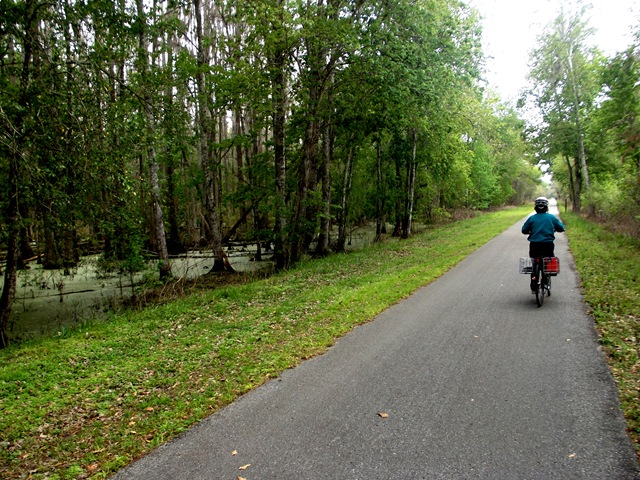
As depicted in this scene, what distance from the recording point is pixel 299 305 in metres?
8.59

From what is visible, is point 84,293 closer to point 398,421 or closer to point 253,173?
point 253,173

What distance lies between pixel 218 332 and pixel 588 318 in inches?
256

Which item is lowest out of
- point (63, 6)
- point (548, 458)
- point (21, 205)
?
point (548, 458)

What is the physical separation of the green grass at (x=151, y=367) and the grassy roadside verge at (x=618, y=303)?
144 inches

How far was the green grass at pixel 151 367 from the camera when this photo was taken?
12.2 feet

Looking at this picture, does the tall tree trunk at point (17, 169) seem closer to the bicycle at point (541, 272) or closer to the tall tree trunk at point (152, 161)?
the tall tree trunk at point (152, 161)

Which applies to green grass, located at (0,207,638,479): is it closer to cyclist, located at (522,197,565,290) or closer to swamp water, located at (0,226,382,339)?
swamp water, located at (0,226,382,339)

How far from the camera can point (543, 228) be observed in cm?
781

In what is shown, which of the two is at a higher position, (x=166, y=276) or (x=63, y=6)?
(x=63, y=6)

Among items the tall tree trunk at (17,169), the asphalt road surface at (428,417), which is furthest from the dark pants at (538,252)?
the tall tree trunk at (17,169)

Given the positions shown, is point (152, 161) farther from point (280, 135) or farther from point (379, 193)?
point (379, 193)

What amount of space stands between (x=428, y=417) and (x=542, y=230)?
18.5 ft

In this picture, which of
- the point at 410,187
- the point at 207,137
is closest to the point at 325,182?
the point at 207,137

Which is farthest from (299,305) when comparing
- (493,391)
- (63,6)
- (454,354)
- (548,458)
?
(63,6)
